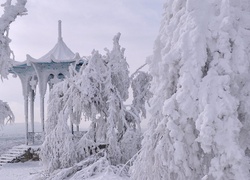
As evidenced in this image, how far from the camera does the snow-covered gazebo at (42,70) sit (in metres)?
17.9

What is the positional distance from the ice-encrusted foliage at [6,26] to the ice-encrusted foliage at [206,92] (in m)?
4.35

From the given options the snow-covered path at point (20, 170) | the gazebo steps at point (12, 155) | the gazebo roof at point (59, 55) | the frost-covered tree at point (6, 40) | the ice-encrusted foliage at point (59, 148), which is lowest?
the snow-covered path at point (20, 170)

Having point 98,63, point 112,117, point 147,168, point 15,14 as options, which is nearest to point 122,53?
point 98,63

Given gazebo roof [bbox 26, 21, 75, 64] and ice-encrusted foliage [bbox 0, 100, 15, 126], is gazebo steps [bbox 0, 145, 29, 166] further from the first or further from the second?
ice-encrusted foliage [bbox 0, 100, 15, 126]

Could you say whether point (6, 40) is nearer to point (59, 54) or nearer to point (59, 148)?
point (59, 148)

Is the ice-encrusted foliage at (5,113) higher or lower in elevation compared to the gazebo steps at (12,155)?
higher

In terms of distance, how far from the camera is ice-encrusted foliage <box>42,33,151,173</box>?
440 inches

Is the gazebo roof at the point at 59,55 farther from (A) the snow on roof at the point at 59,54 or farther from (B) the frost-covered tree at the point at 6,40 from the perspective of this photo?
(B) the frost-covered tree at the point at 6,40

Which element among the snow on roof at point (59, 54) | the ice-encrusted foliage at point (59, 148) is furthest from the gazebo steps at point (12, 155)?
the ice-encrusted foliage at point (59, 148)

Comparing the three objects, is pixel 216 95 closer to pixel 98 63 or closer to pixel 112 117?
pixel 112 117

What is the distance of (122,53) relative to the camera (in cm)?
1248

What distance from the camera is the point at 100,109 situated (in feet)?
38.8

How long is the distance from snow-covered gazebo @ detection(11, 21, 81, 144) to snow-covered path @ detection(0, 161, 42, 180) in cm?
259

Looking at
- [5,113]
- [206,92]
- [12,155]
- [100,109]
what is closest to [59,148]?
[100,109]
